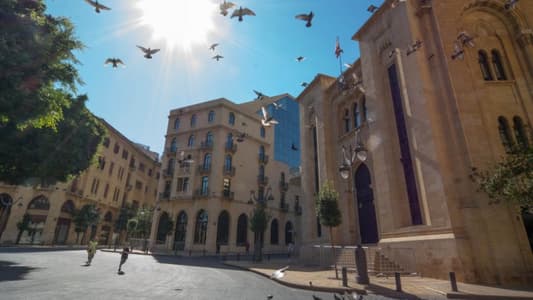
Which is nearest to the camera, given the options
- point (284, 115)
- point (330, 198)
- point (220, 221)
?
point (330, 198)

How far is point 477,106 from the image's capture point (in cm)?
1289

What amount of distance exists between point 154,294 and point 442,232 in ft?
40.1

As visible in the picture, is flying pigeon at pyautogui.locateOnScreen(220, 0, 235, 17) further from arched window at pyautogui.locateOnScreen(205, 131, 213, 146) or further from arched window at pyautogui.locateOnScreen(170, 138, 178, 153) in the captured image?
arched window at pyautogui.locateOnScreen(170, 138, 178, 153)

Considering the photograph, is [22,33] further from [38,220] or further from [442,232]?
[38,220]

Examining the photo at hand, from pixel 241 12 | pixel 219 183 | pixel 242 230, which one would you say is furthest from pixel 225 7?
pixel 242 230

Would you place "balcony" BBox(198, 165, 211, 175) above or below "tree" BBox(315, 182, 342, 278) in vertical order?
above

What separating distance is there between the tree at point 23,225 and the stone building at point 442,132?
3583 centimetres

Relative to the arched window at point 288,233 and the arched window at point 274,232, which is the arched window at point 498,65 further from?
the arched window at point 288,233

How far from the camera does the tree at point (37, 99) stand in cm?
879

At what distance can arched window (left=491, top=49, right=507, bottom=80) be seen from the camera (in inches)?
571

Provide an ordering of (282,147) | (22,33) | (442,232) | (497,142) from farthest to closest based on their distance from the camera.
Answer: (282,147) < (497,142) < (442,232) < (22,33)

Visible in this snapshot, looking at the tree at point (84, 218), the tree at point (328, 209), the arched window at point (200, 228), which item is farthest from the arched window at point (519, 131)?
the tree at point (84, 218)

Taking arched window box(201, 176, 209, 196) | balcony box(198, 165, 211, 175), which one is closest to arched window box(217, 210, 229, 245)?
arched window box(201, 176, 209, 196)

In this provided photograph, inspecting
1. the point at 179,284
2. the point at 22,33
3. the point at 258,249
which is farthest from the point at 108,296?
the point at 258,249
